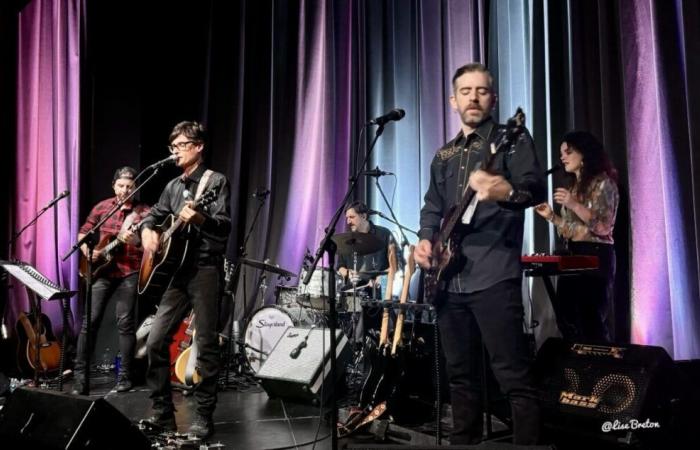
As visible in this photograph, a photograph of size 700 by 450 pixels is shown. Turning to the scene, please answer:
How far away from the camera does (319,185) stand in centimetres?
759

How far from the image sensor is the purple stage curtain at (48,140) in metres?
7.56

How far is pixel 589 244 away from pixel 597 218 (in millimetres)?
190

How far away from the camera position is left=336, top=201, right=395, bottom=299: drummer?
245 inches

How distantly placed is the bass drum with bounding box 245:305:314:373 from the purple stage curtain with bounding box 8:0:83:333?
8.21ft

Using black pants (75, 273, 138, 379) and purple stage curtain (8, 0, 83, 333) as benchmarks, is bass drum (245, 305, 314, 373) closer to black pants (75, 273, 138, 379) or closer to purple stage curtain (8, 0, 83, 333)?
black pants (75, 273, 138, 379)

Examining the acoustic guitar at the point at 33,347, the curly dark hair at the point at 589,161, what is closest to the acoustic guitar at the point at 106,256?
the acoustic guitar at the point at 33,347

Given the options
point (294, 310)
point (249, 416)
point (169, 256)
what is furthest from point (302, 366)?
point (169, 256)

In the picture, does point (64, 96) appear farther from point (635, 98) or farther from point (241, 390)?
point (635, 98)

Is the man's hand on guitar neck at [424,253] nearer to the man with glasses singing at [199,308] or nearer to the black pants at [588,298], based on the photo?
the man with glasses singing at [199,308]

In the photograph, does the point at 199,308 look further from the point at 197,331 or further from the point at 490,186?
the point at 490,186

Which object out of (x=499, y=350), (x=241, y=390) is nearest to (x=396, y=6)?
(x=241, y=390)

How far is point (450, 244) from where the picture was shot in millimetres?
2756

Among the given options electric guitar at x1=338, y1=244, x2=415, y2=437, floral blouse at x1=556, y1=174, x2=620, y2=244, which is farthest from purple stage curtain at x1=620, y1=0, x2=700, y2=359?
electric guitar at x1=338, y1=244, x2=415, y2=437

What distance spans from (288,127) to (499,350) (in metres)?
5.94
